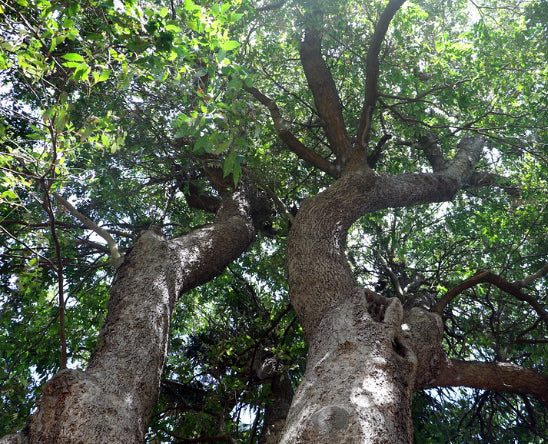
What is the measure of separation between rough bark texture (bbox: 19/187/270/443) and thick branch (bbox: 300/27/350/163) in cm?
186

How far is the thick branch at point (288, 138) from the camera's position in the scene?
504 centimetres

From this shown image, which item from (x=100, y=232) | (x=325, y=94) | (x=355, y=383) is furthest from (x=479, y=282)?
(x=100, y=232)

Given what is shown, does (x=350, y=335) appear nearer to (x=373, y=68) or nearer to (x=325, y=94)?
(x=373, y=68)

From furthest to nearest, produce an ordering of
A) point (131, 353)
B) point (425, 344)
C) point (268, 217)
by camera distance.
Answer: point (268, 217) < point (425, 344) < point (131, 353)

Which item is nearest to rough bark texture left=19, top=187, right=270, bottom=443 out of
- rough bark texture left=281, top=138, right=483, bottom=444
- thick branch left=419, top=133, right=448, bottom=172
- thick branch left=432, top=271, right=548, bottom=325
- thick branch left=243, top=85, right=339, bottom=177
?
rough bark texture left=281, top=138, right=483, bottom=444

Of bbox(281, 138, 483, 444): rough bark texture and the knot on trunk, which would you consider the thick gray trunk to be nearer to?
bbox(281, 138, 483, 444): rough bark texture

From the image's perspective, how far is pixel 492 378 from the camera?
3590mm

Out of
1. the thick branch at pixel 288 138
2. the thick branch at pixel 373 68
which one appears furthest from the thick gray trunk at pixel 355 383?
the thick branch at pixel 288 138

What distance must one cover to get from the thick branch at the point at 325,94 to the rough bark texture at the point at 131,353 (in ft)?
6.10

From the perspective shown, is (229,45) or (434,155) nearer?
(229,45)

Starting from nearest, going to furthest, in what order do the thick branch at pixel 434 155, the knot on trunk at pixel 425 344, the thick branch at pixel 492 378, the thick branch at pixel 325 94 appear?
the knot on trunk at pixel 425 344 → the thick branch at pixel 492 378 → the thick branch at pixel 325 94 → the thick branch at pixel 434 155

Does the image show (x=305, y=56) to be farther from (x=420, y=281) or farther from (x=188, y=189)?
(x=420, y=281)

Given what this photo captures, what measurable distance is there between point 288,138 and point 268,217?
159cm

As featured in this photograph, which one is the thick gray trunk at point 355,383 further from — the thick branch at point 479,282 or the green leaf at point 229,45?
the green leaf at point 229,45
